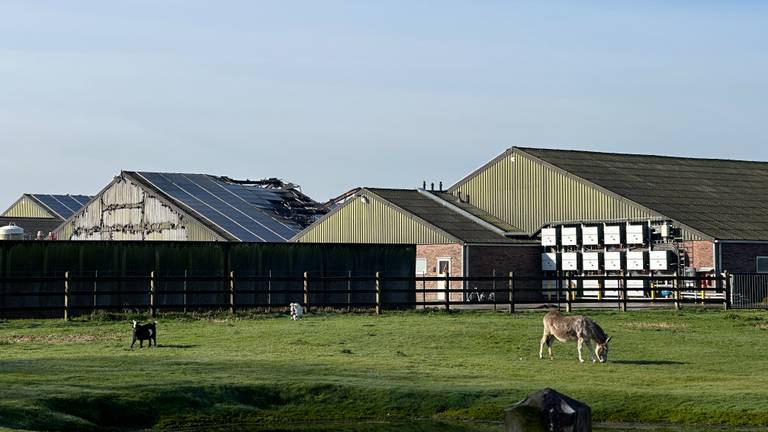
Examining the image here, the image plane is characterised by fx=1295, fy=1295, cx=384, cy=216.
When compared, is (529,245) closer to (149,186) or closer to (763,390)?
(149,186)

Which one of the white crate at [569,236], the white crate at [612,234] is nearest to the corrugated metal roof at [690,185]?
the white crate at [612,234]

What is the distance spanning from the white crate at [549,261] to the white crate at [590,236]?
6.34 ft

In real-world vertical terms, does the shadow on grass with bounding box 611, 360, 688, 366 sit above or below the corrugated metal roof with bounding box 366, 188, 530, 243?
below

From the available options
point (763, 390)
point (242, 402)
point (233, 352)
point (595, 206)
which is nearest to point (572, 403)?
point (242, 402)

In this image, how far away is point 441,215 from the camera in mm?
69250

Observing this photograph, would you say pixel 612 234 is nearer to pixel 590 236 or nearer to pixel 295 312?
pixel 590 236

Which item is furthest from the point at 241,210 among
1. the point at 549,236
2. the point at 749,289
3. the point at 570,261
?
the point at 749,289

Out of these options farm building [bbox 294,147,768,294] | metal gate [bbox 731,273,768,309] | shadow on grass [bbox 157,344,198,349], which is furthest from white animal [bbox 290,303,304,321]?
farm building [bbox 294,147,768,294]

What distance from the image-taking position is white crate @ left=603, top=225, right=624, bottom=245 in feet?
205

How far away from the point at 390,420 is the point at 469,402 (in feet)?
5.19

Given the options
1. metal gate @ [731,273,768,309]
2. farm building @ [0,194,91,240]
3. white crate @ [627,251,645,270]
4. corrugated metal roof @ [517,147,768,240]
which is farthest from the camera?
farm building @ [0,194,91,240]

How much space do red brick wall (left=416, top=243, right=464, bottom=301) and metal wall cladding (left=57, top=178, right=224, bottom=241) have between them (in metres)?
10.7

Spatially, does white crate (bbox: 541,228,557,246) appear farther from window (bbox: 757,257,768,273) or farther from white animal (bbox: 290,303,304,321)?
white animal (bbox: 290,303,304,321)

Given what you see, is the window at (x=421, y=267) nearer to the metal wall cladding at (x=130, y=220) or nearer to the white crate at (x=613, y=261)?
the white crate at (x=613, y=261)
